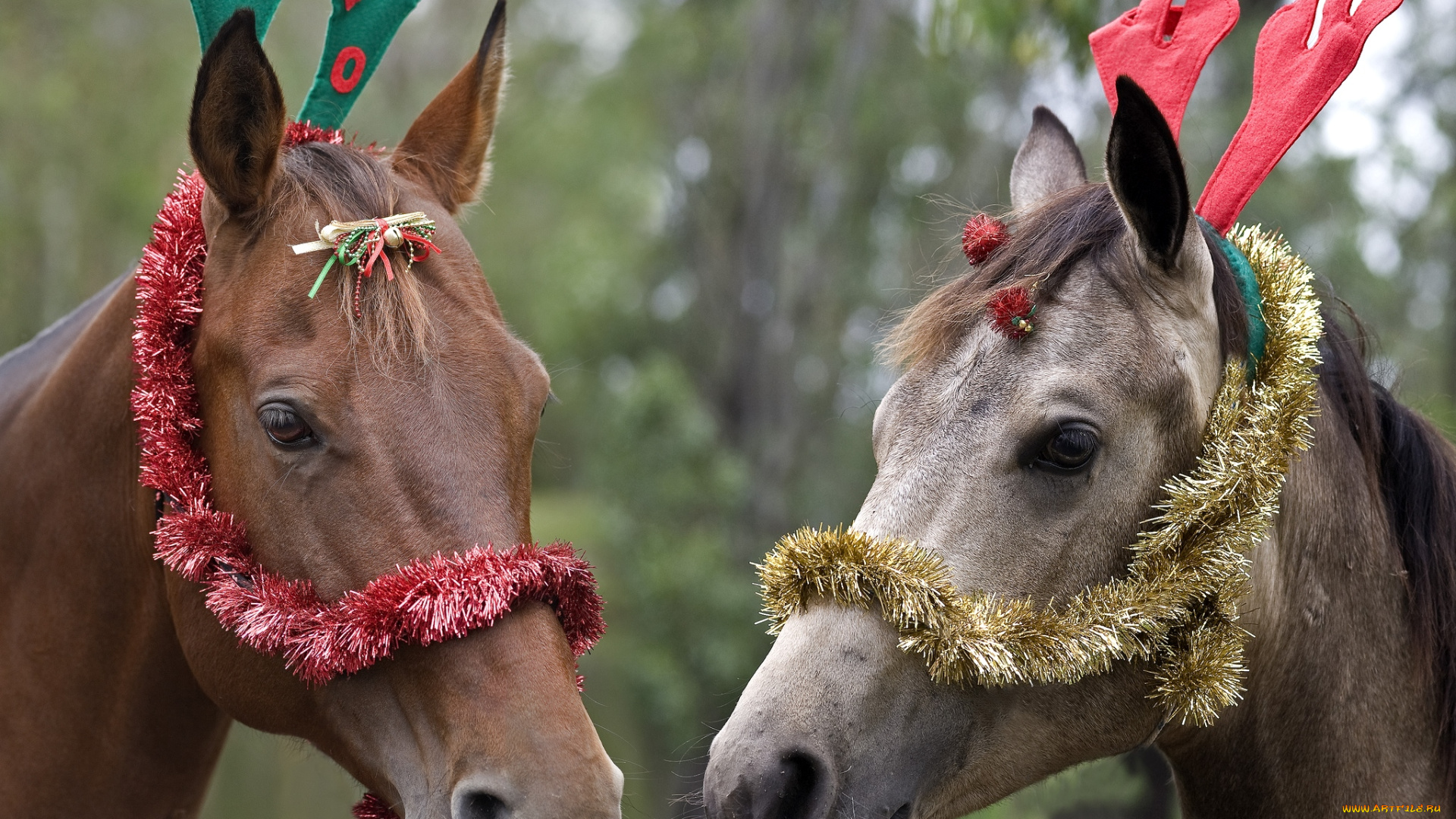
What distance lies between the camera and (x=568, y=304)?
51.7 ft

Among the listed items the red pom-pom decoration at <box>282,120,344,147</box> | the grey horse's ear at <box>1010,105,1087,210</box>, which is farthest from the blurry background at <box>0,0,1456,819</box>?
the red pom-pom decoration at <box>282,120,344,147</box>

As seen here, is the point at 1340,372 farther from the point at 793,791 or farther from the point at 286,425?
the point at 286,425

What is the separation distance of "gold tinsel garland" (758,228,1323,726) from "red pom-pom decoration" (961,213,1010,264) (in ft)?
2.04

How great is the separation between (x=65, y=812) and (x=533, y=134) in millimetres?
20260

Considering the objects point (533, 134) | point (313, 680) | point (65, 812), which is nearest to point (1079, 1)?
point (313, 680)

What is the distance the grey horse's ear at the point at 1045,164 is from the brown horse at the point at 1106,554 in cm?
55

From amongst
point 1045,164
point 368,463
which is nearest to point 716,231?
point 1045,164

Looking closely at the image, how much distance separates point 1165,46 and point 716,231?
42.4ft

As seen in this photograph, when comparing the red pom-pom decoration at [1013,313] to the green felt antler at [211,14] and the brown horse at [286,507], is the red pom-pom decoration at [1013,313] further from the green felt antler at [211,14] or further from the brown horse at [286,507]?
the green felt antler at [211,14]

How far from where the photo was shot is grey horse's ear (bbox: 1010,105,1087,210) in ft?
10.3

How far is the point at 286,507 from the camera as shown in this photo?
7.38 feet

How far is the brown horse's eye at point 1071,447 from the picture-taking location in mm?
2250

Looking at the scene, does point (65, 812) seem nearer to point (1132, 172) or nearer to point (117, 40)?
point (1132, 172)

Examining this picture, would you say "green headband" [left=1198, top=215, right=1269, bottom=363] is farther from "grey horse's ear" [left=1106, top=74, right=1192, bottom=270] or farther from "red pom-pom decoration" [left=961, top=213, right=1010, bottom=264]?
"red pom-pom decoration" [left=961, top=213, right=1010, bottom=264]
